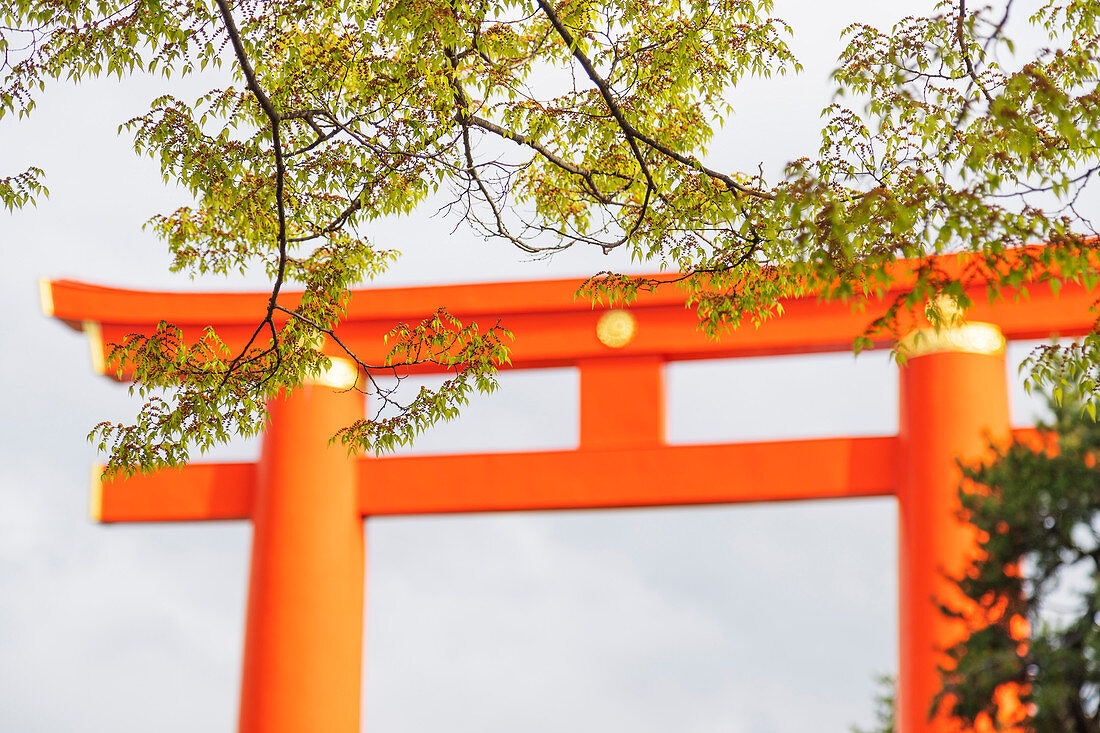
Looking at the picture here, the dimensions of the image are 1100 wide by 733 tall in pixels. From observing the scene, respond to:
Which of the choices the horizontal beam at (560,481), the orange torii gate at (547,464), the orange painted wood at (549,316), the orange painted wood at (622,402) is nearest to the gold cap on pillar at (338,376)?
the orange torii gate at (547,464)

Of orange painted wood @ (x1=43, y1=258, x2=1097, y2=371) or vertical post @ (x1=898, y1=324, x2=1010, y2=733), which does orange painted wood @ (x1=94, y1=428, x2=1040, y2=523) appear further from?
orange painted wood @ (x1=43, y1=258, x2=1097, y2=371)

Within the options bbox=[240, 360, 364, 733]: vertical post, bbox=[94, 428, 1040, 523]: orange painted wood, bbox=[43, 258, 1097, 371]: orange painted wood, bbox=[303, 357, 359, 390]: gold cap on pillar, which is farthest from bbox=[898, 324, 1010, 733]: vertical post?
bbox=[303, 357, 359, 390]: gold cap on pillar

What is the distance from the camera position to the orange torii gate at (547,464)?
6.88 m

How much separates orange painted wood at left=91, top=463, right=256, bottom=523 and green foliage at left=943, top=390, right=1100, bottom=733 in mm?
4142

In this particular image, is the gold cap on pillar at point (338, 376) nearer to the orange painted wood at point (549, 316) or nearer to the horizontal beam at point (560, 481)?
the orange painted wood at point (549, 316)

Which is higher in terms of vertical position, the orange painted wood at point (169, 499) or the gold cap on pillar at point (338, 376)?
the gold cap on pillar at point (338, 376)

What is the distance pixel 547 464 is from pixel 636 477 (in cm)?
52

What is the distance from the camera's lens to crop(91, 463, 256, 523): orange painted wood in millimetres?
7656

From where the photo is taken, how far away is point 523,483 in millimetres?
7277

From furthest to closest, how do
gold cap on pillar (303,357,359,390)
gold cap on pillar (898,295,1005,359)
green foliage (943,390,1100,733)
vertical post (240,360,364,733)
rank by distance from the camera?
gold cap on pillar (303,357,359,390) < vertical post (240,360,364,733) < gold cap on pillar (898,295,1005,359) < green foliage (943,390,1100,733)

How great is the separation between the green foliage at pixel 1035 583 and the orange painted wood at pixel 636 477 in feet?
2.78

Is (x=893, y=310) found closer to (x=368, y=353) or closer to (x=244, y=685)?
(x=368, y=353)

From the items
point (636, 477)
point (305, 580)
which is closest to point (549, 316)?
point (636, 477)

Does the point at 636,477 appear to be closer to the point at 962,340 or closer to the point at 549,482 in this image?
the point at 549,482
